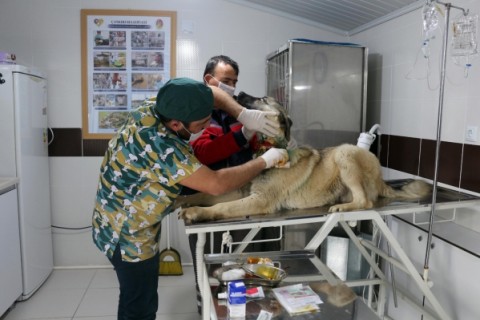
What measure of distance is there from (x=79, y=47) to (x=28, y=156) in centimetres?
105

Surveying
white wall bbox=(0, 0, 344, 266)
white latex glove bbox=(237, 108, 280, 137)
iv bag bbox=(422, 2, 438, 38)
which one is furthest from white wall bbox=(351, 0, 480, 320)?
white latex glove bbox=(237, 108, 280, 137)

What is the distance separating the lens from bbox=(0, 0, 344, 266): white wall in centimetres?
325

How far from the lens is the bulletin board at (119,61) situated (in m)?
3.29

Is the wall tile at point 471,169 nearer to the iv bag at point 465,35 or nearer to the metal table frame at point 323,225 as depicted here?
the metal table frame at point 323,225

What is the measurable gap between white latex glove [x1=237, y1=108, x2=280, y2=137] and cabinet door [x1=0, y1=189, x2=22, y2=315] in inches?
73.3

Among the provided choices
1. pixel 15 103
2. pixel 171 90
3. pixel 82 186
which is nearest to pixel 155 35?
pixel 15 103

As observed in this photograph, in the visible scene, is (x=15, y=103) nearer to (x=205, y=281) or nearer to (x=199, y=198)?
(x=199, y=198)

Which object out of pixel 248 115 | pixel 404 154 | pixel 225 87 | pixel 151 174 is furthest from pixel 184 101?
pixel 404 154

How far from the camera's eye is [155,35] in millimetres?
3330

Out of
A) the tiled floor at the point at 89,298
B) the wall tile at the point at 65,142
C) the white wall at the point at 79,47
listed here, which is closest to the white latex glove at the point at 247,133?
the tiled floor at the point at 89,298

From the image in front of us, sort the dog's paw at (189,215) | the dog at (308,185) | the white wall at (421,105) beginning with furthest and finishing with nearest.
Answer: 1. the white wall at (421,105)
2. the dog at (308,185)
3. the dog's paw at (189,215)

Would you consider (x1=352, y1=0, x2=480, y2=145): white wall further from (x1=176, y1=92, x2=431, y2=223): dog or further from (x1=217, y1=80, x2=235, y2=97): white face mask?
(x1=217, y1=80, x2=235, y2=97): white face mask

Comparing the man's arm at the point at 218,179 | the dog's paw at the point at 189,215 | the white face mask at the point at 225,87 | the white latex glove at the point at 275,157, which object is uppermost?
the white face mask at the point at 225,87

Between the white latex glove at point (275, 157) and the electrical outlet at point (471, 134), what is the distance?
0.99m
